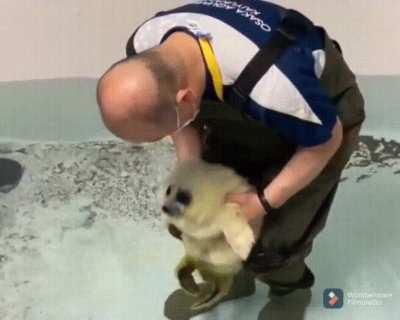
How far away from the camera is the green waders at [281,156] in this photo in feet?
2.85

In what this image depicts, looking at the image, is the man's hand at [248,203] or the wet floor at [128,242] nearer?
the man's hand at [248,203]

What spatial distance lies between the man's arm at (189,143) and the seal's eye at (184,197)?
7 centimetres

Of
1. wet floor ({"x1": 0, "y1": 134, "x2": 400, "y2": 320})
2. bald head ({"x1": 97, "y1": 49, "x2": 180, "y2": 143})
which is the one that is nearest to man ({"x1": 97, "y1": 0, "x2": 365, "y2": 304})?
bald head ({"x1": 97, "y1": 49, "x2": 180, "y2": 143})

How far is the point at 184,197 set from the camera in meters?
0.85

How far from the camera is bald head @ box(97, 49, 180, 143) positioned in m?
0.72

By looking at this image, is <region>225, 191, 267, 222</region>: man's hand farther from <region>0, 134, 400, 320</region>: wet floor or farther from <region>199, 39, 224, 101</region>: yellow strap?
<region>0, 134, 400, 320</region>: wet floor

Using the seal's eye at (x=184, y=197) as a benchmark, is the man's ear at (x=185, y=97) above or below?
above

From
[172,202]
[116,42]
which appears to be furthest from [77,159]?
[172,202]

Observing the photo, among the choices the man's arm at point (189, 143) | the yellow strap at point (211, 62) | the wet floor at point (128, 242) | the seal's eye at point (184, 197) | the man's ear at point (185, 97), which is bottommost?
the wet floor at point (128, 242)

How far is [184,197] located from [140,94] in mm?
165

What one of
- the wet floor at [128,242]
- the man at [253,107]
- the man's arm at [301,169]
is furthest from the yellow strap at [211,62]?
the wet floor at [128,242]

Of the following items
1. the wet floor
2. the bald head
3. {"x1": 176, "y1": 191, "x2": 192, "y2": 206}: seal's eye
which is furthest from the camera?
the wet floor

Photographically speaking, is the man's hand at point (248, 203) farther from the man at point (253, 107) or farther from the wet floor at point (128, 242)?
the wet floor at point (128, 242)

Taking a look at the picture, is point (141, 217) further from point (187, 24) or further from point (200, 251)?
point (187, 24)
